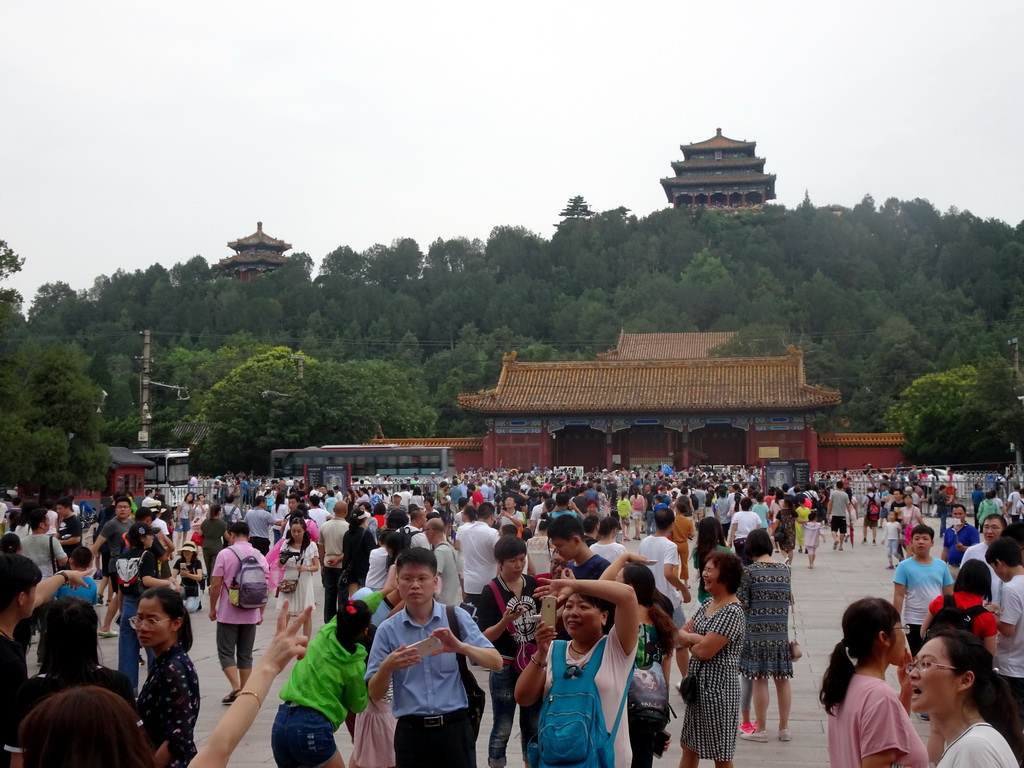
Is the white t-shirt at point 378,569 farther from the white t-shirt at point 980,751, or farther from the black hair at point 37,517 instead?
the white t-shirt at point 980,751

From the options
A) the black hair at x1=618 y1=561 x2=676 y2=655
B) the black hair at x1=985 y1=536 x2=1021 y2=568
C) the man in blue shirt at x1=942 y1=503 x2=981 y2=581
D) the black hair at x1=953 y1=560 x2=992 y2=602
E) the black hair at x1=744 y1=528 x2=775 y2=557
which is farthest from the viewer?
the man in blue shirt at x1=942 y1=503 x2=981 y2=581

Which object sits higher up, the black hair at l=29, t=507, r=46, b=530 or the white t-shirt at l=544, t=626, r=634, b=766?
the black hair at l=29, t=507, r=46, b=530

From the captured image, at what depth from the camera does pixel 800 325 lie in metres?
67.0

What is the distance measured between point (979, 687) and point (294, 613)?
26.5 feet

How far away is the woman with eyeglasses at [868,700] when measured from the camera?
368 centimetres

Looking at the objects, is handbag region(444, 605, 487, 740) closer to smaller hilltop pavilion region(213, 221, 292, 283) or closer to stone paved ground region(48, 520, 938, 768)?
stone paved ground region(48, 520, 938, 768)

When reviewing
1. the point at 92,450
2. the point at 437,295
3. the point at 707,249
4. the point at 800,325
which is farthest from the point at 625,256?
the point at 92,450

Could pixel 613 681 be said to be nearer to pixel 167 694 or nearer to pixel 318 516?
pixel 167 694

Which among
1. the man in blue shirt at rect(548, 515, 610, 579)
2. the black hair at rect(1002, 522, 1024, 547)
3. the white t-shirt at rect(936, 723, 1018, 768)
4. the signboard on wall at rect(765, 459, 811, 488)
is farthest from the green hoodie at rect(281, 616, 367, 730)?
the signboard on wall at rect(765, 459, 811, 488)

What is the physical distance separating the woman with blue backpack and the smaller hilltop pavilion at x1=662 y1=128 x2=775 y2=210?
8832 cm

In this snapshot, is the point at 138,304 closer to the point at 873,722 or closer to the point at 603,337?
the point at 603,337

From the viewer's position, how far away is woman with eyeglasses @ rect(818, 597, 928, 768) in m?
3.68

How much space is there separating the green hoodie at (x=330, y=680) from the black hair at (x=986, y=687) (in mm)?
2320

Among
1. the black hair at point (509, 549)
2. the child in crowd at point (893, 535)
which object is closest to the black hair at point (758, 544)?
the black hair at point (509, 549)
